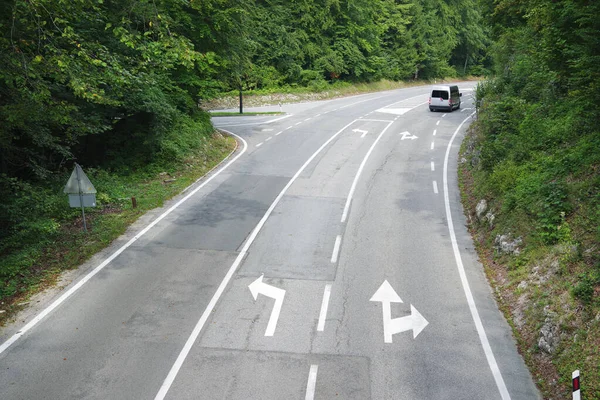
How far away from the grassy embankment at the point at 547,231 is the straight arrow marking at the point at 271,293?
16.6 ft

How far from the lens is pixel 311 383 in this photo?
28.0ft

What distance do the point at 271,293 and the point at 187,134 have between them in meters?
13.5

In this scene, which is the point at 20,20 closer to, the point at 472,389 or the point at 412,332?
the point at 412,332

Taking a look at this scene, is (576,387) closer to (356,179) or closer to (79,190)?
(79,190)

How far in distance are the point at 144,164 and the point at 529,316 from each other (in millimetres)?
16292

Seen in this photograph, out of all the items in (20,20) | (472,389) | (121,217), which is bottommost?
(472,389)

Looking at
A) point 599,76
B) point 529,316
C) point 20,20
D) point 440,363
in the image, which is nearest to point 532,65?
point 599,76

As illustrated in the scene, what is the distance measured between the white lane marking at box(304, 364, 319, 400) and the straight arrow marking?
1.60 metres

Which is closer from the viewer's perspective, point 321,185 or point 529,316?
point 529,316

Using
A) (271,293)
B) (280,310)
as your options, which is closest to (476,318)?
(280,310)

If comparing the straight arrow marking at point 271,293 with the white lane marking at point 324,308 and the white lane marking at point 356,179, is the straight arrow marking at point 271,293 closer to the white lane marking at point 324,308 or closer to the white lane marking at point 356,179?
the white lane marking at point 324,308

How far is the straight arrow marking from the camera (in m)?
10.5

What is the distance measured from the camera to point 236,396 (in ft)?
26.8

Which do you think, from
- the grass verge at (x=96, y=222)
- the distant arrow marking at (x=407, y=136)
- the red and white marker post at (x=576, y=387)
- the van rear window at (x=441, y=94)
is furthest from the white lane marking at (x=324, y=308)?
the van rear window at (x=441, y=94)
